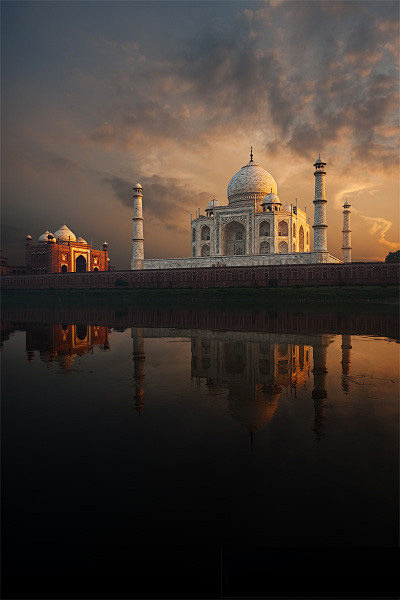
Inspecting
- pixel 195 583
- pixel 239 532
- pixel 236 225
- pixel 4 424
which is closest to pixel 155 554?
pixel 195 583

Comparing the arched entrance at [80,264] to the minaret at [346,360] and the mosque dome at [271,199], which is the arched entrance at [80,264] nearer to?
the mosque dome at [271,199]

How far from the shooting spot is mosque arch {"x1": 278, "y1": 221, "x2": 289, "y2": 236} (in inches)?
1431

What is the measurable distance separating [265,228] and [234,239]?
12.4 feet

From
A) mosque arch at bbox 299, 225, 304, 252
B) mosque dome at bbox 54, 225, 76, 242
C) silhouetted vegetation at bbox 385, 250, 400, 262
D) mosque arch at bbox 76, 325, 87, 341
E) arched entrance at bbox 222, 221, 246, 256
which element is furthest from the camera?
mosque dome at bbox 54, 225, 76, 242

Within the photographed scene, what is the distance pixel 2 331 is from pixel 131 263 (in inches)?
928

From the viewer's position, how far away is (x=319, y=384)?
5.62 metres

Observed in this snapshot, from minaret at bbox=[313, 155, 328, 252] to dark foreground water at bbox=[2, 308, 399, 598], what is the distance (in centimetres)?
2480

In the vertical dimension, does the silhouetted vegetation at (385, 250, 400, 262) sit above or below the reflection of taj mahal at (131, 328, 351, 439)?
above

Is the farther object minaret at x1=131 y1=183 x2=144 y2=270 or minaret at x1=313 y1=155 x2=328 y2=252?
minaret at x1=131 y1=183 x2=144 y2=270

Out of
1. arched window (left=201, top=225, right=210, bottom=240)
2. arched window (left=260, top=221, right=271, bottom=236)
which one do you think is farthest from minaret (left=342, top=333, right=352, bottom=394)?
arched window (left=201, top=225, right=210, bottom=240)

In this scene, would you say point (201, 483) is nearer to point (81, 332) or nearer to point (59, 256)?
point (81, 332)

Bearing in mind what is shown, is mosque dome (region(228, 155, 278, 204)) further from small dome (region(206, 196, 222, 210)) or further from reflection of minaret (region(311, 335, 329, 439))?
reflection of minaret (region(311, 335, 329, 439))

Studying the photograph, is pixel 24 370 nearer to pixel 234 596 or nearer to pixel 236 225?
pixel 234 596

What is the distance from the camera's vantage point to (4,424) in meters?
4.13
